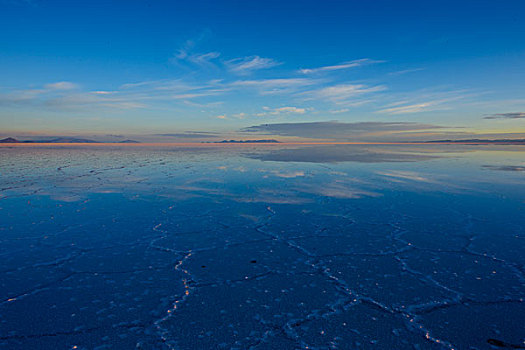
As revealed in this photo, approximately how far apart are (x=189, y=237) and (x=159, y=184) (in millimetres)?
7387

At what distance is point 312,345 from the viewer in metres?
2.96

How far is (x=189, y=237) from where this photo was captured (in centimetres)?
613

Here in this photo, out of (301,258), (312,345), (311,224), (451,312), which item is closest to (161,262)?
(301,258)

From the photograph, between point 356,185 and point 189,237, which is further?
point 356,185

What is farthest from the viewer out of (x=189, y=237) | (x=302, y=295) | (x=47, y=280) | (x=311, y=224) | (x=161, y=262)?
(x=311, y=224)

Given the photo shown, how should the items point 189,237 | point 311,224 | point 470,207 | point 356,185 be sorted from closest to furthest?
point 189,237 < point 311,224 < point 470,207 < point 356,185

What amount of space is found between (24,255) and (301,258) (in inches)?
193

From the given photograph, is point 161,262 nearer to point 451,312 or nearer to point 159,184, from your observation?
point 451,312

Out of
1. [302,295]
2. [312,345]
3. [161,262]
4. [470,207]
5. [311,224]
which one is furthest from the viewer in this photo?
[470,207]

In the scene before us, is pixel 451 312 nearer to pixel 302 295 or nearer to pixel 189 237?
pixel 302 295

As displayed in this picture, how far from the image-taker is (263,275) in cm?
442

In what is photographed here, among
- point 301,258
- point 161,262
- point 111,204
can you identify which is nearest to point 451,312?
point 301,258

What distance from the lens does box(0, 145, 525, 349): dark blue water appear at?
3.12 meters

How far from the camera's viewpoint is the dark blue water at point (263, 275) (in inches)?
123
